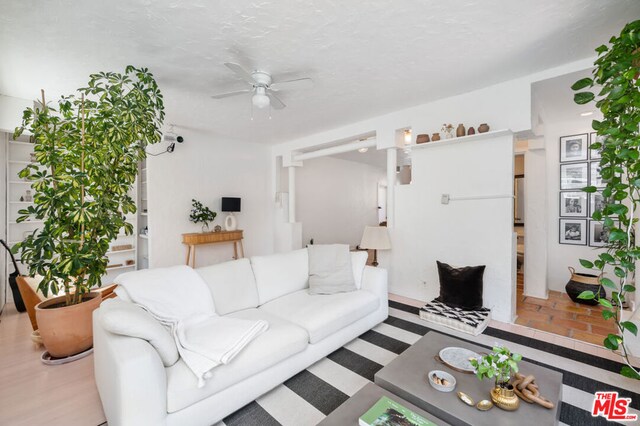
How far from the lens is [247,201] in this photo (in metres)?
5.59

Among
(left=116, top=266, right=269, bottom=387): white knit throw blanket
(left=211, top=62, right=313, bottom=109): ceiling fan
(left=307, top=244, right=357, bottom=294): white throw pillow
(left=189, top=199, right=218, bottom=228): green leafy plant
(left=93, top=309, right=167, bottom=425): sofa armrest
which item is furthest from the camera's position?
(left=189, top=199, right=218, bottom=228): green leafy plant

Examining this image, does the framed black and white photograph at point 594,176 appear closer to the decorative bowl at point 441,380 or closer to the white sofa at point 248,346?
the white sofa at point 248,346

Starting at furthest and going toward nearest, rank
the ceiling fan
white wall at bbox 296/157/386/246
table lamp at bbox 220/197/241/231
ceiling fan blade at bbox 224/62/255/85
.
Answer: white wall at bbox 296/157/386/246 < table lamp at bbox 220/197/241/231 < the ceiling fan < ceiling fan blade at bbox 224/62/255/85

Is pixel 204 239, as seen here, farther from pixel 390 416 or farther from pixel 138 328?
pixel 390 416

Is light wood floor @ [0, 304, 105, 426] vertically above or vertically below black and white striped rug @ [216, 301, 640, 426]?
below

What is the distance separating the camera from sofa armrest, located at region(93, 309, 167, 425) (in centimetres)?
123

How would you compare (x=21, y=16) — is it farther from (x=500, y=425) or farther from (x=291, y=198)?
(x=291, y=198)

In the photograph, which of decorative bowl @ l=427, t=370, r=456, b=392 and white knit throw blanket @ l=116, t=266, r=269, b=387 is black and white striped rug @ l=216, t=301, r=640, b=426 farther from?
decorative bowl @ l=427, t=370, r=456, b=392

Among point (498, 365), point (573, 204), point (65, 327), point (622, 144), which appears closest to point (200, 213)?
point (65, 327)

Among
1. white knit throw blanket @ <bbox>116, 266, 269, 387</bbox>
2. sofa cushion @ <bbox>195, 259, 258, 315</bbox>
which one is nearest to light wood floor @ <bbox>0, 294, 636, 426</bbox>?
white knit throw blanket @ <bbox>116, 266, 269, 387</bbox>

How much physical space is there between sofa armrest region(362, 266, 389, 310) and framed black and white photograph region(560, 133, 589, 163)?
3.31m

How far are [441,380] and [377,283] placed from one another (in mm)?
1394

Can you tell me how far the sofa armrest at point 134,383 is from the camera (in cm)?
123

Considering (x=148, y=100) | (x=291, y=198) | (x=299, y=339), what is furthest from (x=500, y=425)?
(x=291, y=198)
